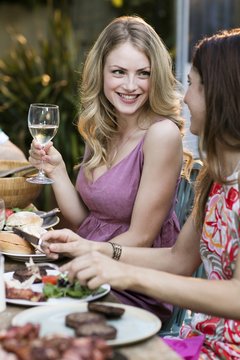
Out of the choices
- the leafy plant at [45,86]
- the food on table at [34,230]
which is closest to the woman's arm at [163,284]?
the food on table at [34,230]

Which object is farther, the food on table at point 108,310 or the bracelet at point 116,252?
the bracelet at point 116,252

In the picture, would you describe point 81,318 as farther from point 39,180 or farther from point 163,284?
point 39,180

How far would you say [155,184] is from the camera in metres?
2.81

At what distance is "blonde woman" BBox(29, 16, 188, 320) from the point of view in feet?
9.27

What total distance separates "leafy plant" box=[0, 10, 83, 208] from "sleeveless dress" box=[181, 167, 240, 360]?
14.1 ft

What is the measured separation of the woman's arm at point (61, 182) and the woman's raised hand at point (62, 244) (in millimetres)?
768

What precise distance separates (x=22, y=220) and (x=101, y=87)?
2.15 feet

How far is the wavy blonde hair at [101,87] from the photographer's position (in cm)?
288

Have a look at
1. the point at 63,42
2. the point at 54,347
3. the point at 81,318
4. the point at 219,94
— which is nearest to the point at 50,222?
the point at 219,94

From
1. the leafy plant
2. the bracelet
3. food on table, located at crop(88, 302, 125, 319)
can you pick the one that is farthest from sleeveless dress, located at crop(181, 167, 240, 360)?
the leafy plant

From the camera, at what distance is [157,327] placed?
175 cm

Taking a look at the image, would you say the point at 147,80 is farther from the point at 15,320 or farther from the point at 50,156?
the point at 15,320

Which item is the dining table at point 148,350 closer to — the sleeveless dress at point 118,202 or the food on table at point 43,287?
the food on table at point 43,287

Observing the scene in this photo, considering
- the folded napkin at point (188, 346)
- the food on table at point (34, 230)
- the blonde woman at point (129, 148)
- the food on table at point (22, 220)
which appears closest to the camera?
the folded napkin at point (188, 346)
